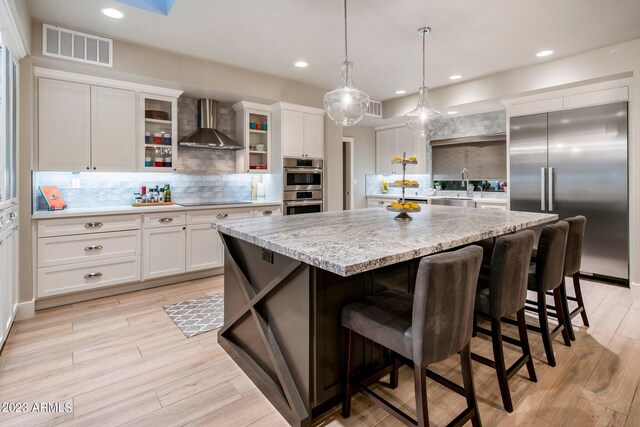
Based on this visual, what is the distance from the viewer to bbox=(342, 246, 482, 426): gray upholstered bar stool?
4.59 ft

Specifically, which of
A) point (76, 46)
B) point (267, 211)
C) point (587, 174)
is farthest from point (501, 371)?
point (76, 46)

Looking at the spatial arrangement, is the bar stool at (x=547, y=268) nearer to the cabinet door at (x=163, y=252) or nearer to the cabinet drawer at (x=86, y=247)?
the cabinet door at (x=163, y=252)

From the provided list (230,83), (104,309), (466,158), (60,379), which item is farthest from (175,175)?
(466,158)

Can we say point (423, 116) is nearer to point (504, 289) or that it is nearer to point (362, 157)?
point (504, 289)

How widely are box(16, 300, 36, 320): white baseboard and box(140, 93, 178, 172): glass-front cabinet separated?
1.74 metres

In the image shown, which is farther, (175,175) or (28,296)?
(175,175)

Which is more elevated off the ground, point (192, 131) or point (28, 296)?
point (192, 131)

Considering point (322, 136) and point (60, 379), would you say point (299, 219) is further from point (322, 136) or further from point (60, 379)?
point (322, 136)

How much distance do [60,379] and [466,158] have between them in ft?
20.3

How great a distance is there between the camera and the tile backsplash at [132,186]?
3.87m

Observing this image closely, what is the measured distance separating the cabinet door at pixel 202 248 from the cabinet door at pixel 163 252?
9 cm

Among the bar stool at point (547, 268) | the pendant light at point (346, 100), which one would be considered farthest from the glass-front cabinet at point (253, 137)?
the bar stool at point (547, 268)

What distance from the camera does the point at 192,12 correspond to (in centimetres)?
304

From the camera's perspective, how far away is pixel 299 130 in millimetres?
5141
